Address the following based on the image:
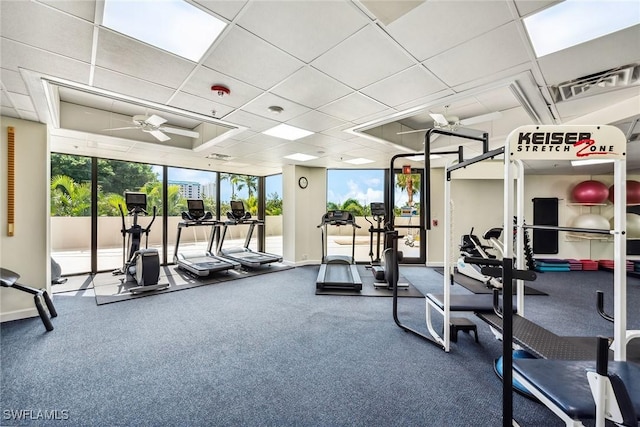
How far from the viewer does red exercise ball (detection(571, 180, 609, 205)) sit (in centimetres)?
643

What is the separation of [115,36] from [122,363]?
283 cm

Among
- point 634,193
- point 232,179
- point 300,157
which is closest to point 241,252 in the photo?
point 232,179

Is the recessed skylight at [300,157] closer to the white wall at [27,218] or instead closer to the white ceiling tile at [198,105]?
the white ceiling tile at [198,105]

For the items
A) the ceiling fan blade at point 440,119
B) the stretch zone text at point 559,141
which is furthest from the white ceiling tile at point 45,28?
the ceiling fan blade at point 440,119

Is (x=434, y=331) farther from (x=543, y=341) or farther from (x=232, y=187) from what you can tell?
(x=232, y=187)

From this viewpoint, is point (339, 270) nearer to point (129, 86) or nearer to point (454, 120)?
point (454, 120)

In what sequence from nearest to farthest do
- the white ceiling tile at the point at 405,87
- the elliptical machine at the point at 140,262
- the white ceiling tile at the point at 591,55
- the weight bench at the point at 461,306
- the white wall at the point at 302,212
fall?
the white ceiling tile at the point at 591,55, the white ceiling tile at the point at 405,87, the weight bench at the point at 461,306, the elliptical machine at the point at 140,262, the white wall at the point at 302,212

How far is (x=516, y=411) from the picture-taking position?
1.93 metres

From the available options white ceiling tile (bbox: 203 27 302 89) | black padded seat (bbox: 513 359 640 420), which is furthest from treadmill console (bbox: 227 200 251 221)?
black padded seat (bbox: 513 359 640 420)

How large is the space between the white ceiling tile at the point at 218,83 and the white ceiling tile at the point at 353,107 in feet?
3.03

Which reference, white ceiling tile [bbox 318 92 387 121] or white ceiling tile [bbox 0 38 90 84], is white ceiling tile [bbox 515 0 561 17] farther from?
A: white ceiling tile [bbox 0 38 90 84]

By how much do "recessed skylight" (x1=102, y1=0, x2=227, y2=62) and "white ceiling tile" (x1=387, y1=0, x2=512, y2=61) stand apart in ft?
4.43

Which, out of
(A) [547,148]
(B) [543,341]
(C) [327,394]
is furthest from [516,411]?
(A) [547,148]

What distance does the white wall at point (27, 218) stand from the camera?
3.36 meters
